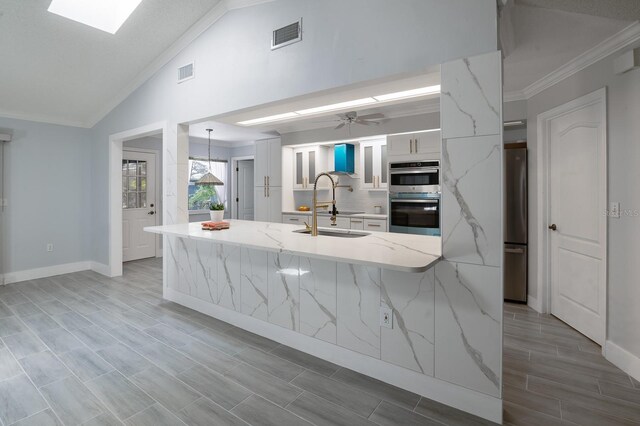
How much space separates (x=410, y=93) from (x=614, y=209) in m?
1.89

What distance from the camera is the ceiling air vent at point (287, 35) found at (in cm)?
270

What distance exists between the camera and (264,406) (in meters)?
2.01

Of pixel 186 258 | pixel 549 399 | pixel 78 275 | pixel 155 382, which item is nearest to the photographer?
pixel 549 399

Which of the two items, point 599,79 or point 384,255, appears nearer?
point 384,255

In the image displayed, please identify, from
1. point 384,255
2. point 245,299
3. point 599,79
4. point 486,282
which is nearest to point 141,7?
point 245,299

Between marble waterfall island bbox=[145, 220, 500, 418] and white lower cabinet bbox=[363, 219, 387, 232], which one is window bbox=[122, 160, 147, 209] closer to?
marble waterfall island bbox=[145, 220, 500, 418]

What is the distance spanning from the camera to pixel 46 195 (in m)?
5.04

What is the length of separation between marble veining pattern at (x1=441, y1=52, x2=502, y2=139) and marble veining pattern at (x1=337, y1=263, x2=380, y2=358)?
1.07 m

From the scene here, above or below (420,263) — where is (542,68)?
above

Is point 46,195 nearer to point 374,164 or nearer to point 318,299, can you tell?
point 318,299

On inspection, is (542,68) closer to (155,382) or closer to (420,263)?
(420,263)

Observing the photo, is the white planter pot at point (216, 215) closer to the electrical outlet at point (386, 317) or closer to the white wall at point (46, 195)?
the electrical outlet at point (386, 317)

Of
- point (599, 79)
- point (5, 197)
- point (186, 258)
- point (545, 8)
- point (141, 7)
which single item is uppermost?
point (141, 7)

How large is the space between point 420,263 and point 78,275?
5.49 meters
